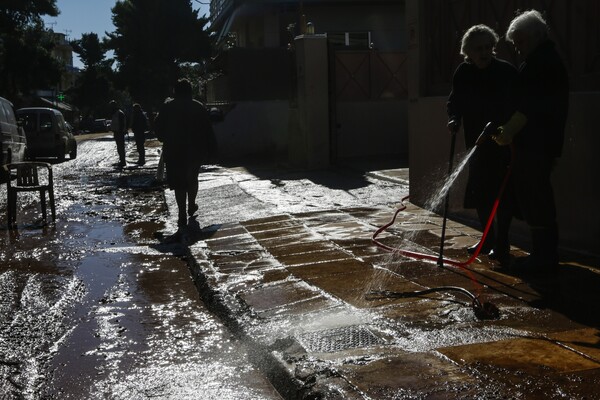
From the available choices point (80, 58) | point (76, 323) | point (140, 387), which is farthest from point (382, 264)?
point (80, 58)

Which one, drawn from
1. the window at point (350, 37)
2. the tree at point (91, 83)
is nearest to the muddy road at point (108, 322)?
the window at point (350, 37)

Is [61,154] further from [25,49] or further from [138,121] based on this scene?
[25,49]

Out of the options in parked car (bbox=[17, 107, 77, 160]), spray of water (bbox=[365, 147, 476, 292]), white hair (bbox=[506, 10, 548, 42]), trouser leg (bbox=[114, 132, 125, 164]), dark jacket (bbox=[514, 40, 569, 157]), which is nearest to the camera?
dark jacket (bbox=[514, 40, 569, 157])

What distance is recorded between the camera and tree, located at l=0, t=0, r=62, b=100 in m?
45.4

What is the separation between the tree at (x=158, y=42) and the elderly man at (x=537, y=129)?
46.9 metres

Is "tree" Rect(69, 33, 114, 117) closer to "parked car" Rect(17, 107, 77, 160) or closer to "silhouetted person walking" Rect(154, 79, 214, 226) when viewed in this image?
"parked car" Rect(17, 107, 77, 160)

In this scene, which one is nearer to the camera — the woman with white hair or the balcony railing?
the woman with white hair

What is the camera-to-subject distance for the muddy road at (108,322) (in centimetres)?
448

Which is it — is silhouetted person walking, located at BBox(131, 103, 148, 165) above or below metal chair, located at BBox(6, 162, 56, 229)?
above

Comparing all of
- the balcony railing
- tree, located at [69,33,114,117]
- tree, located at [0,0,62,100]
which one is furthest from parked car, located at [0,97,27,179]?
tree, located at [69,33,114,117]

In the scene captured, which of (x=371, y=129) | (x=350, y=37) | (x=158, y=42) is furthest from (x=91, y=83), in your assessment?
(x=371, y=129)

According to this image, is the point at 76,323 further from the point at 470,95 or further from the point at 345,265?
the point at 470,95

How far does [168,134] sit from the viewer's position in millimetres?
10109

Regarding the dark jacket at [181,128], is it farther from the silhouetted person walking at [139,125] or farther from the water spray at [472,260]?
the silhouetted person walking at [139,125]
